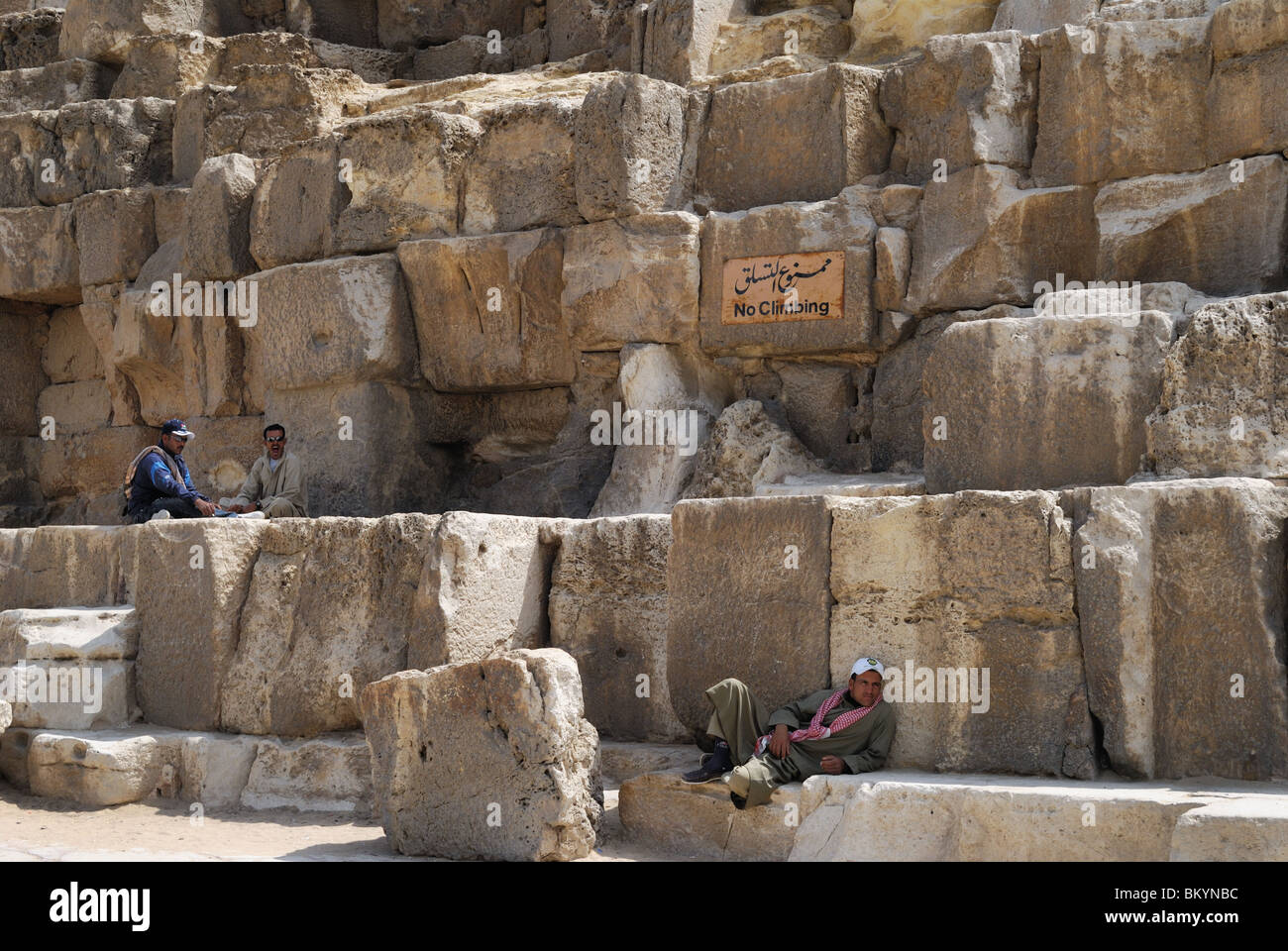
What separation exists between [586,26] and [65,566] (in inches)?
244

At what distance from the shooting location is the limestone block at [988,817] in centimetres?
518

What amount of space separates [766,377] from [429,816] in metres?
3.65

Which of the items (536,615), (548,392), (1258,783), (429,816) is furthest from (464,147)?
(1258,783)

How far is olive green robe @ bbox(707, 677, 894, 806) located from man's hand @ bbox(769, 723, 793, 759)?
26 millimetres

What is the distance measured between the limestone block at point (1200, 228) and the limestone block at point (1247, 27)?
1.91ft

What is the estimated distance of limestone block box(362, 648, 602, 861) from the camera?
6117 millimetres

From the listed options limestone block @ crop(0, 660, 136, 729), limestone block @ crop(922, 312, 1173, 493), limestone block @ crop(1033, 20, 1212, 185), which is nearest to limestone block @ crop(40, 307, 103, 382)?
limestone block @ crop(0, 660, 136, 729)

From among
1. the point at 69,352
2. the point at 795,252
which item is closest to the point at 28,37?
the point at 69,352

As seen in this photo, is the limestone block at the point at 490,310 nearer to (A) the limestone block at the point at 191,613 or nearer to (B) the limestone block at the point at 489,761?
(A) the limestone block at the point at 191,613

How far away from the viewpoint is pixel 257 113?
11.3 metres

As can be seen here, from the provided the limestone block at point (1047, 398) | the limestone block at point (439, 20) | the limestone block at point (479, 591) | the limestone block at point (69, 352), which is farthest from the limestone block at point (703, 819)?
the limestone block at point (439, 20)

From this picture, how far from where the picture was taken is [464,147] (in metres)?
9.70

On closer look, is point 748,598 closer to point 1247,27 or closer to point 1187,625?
point 1187,625

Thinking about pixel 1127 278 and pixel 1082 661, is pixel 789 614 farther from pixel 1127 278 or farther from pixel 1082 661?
pixel 1127 278
